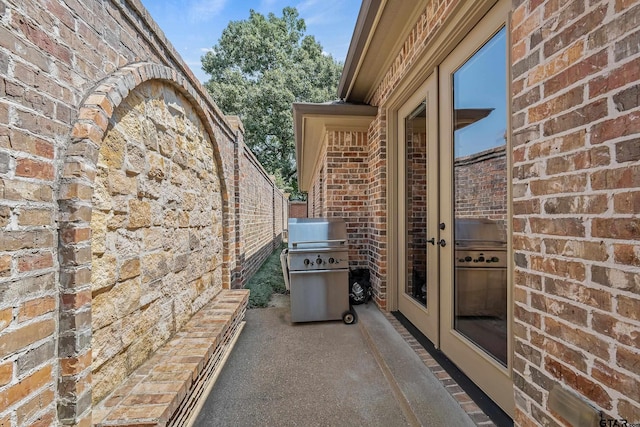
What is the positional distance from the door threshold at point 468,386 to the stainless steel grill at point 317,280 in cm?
91

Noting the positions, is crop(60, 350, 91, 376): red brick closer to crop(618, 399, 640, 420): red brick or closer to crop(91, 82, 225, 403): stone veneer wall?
crop(91, 82, 225, 403): stone veneer wall

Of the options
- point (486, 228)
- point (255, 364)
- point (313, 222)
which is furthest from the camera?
point (313, 222)

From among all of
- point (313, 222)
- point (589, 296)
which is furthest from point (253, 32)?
point (589, 296)

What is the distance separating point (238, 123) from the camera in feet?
13.6

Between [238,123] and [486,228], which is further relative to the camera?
[238,123]

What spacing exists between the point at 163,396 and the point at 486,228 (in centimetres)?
220

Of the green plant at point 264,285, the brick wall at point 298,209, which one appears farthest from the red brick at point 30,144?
the brick wall at point 298,209

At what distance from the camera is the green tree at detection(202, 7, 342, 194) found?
15289 millimetres

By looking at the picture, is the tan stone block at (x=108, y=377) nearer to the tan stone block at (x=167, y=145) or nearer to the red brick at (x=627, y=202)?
the tan stone block at (x=167, y=145)

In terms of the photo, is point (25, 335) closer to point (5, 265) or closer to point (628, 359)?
point (5, 265)

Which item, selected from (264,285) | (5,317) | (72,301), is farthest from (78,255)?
(264,285)

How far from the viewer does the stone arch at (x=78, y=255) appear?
116cm

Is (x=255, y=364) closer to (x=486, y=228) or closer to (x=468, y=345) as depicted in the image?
(x=468, y=345)

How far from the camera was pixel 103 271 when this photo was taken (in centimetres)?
144
